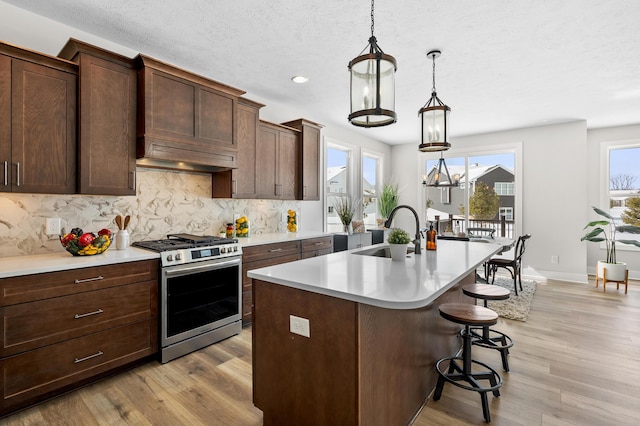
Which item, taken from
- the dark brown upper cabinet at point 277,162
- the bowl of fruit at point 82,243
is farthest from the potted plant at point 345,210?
the bowl of fruit at point 82,243

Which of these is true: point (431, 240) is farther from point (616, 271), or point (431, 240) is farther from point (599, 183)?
point (599, 183)

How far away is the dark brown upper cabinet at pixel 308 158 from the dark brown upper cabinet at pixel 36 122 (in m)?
2.58

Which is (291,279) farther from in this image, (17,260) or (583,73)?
(583,73)

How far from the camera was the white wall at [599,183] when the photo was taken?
5.62 meters

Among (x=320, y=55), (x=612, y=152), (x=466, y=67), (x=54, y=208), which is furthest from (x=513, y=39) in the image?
(x=612, y=152)

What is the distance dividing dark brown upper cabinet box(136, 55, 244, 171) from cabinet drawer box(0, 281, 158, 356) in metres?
1.14

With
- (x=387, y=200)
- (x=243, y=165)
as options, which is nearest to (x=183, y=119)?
(x=243, y=165)

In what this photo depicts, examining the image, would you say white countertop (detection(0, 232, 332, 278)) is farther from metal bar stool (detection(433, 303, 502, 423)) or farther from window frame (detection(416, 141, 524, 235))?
window frame (detection(416, 141, 524, 235))

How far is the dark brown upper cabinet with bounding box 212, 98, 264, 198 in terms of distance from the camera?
3.56 m

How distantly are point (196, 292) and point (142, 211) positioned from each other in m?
1.00

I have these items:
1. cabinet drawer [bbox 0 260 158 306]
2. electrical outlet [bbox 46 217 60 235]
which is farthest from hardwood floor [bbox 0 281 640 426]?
electrical outlet [bbox 46 217 60 235]

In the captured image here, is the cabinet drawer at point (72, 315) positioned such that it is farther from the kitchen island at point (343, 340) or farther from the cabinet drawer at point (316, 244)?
the cabinet drawer at point (316, 244)

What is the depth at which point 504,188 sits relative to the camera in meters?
6.26

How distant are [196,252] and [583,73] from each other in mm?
4451
